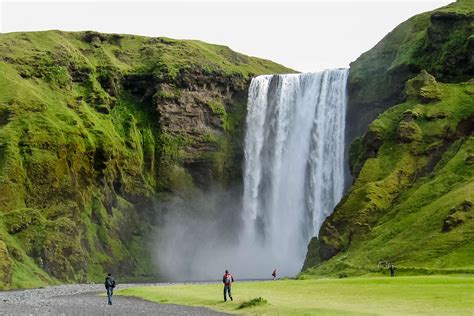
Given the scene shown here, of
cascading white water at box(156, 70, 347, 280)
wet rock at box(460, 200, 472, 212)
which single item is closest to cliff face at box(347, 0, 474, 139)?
cascading white water at box(156, 70, 347, 280)

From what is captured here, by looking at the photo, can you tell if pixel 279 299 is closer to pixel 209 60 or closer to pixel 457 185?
pixel 457 185

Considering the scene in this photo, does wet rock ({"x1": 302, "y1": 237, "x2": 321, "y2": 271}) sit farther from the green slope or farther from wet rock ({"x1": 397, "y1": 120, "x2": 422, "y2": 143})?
wet rock ({"x1": 397, "y1": 120, "x2": 422, "y2": 143})

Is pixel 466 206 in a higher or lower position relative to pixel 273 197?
lower

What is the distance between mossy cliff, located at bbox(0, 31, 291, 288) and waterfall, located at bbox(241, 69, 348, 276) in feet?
35.9

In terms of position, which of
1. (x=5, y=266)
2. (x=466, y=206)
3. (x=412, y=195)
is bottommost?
(x=5, y=266)

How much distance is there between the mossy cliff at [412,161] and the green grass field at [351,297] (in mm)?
15463

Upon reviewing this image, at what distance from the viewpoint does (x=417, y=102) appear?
385 feet

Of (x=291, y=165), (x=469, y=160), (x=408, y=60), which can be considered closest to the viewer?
(x=469, y=160)

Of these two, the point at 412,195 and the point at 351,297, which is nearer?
the point at 351,297

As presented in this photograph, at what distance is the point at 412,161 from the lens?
109 m

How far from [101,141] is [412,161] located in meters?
71.4

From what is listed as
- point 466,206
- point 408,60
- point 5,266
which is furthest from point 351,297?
point 408,60

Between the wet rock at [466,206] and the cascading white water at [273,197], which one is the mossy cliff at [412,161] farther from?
the cascading white water at [273,197]

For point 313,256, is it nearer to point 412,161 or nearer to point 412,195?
point 412,195
